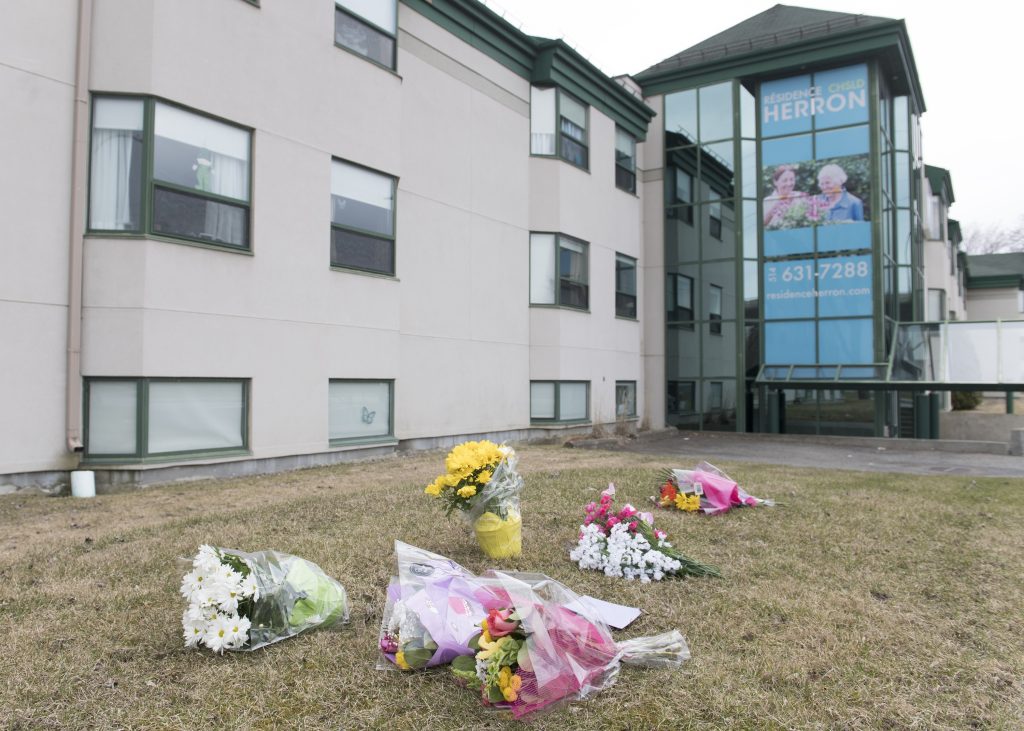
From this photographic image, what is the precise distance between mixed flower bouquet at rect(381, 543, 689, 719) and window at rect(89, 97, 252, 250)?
Answer: 6462mm

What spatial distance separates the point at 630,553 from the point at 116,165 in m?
7.43

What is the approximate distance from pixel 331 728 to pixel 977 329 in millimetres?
16895

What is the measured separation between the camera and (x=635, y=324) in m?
18.2

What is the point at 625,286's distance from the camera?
58.8 ft

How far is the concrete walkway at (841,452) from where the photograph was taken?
35.3 feet

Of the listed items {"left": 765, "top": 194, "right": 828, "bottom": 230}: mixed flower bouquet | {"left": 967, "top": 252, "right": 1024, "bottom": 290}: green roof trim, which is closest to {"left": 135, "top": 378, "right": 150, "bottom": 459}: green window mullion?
{"left": 765, "top": 194, "right": 828, "bottom": 230}: mixed flower bouquet

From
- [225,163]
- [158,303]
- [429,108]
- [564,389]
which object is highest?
[429,108]

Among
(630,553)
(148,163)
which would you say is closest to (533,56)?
(148,163)

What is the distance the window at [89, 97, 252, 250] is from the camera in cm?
787

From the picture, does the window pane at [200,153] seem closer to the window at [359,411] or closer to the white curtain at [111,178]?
the white curtain at [111,178]

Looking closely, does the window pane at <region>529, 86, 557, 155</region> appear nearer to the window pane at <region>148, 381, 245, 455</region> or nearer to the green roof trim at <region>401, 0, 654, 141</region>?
the green roof trim at <region>401, 0, 654, 141</region>

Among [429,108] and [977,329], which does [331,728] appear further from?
[977,329]

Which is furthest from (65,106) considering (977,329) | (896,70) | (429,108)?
(896,70)

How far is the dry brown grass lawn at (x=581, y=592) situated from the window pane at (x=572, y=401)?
8026mm
